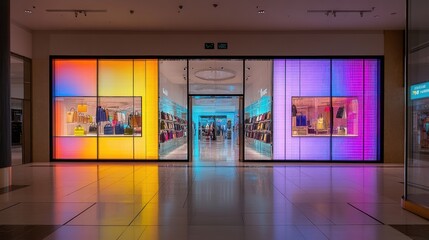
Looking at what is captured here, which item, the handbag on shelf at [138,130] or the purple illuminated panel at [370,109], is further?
the handbag on shelf at [138,130]

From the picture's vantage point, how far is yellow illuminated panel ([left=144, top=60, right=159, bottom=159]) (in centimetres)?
1345

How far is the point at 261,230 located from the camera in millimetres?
4430

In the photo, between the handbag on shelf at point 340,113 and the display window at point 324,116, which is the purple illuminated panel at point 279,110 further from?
the handbag on shelf at point 340,113

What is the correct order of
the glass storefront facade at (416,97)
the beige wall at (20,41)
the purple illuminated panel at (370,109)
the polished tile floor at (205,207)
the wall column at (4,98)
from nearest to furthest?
the polished tile floor at (205,207) → the glass storefront facade at (416,97) → the wall column at (4,98) → the beige wall at (20,41) → the purple illuminated panel at (370,109)

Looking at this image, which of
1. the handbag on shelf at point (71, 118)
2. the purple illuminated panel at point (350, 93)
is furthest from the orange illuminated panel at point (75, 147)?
the purple illuminated panel at point (350, 93)

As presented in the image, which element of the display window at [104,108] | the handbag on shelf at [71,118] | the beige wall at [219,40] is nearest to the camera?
the beige wall at [219,40]

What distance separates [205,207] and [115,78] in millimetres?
9115

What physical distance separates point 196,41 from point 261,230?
9455 mm

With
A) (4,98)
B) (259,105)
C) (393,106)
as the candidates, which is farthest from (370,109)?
(4,98)

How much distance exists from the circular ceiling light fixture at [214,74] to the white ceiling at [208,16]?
1582 mm

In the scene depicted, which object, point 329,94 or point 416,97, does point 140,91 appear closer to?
point 329,94

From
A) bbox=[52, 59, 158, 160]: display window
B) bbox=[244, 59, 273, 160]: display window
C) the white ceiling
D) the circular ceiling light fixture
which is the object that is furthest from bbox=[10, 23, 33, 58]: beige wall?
bbox=[244, 59, 273, 160]: display window

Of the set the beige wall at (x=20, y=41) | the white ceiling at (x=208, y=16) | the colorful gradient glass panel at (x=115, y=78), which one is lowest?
the colorful gradient glass panel at (x=115, y=78)

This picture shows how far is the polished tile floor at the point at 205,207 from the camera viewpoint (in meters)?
4.38
